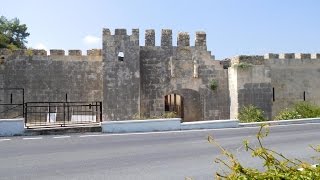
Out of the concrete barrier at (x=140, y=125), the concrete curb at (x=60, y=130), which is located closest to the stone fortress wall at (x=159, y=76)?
the concrete barrier at (x=140, y=125)

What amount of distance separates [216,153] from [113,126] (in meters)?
5.29

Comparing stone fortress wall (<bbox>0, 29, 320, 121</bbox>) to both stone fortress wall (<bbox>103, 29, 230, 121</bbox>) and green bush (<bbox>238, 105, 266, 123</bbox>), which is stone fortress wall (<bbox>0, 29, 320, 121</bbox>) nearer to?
stone fortress wall (<bbox>103, 29, 230, 121</bbox>)

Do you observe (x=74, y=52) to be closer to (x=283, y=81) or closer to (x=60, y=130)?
(x=60, y=130)

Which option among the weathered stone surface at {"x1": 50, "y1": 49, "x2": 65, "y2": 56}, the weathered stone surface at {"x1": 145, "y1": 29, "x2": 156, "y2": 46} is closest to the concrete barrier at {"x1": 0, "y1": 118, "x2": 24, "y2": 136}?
the weathered stone surface at {"x1": 50, "y1": 49, "x2": 65, "y2": 56}

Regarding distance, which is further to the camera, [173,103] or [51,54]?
[173,103]

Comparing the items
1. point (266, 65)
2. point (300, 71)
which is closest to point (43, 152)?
point (266, 65)

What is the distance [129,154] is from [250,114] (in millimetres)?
10663

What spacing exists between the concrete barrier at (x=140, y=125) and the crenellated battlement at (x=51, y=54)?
25.3ft

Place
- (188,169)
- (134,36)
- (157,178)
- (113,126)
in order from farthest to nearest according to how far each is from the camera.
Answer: (134,36) → (113,126) → (188,169) → (157,178)

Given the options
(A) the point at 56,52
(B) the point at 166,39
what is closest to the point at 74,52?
(A) the point at 56,52

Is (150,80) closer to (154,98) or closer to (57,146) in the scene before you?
(154,98)

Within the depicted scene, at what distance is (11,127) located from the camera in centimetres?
1318

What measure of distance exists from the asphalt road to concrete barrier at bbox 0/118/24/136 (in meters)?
0.65

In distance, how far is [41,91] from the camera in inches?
814
